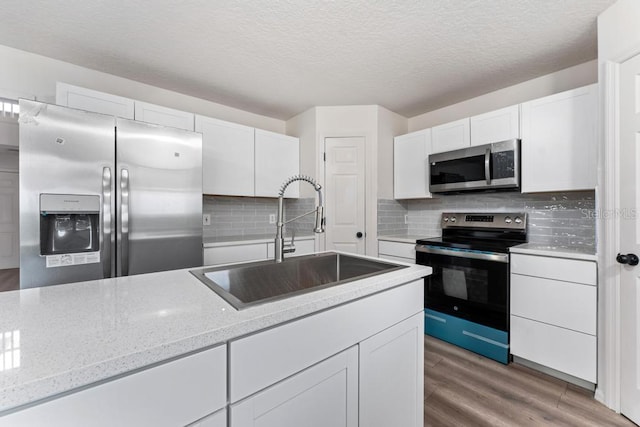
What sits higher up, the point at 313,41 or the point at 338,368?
the point at 313,41

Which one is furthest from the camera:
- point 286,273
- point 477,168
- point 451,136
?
point 451,136

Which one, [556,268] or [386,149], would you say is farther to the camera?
[386,149]

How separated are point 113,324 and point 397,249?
8.73 ft

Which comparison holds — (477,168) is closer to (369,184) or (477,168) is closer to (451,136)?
(451,136)

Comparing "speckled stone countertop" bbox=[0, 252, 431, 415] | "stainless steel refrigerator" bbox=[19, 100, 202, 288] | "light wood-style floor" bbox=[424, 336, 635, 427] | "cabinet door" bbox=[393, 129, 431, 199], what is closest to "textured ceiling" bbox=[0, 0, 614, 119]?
"cabinet door" bbox=[393, 129, 431, 199]

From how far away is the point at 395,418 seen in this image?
3.94 feet

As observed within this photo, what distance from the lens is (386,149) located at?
10.7ft

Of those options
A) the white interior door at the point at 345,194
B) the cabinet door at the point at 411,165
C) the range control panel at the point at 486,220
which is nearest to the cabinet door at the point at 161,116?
the white interior door at the point at 345,194

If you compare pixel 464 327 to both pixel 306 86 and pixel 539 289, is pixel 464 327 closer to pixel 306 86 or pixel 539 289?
pixel 539 289

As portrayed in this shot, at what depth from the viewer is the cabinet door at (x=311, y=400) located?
2.43 ft

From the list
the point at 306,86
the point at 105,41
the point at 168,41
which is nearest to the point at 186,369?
the point at 168,41

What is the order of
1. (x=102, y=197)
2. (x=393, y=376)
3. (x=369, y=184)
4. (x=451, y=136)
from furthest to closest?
(x=369, y=184) → (x=451, y=136) → (x=102, y=197) → (x=393, y=376)

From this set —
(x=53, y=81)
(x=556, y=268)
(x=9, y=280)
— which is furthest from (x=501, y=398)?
(x=9, y=280)

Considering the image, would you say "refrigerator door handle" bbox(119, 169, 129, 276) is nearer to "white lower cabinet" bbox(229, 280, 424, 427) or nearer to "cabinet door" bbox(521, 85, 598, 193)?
"white lower cabinet" bbox(229, 280, 424, 427)
